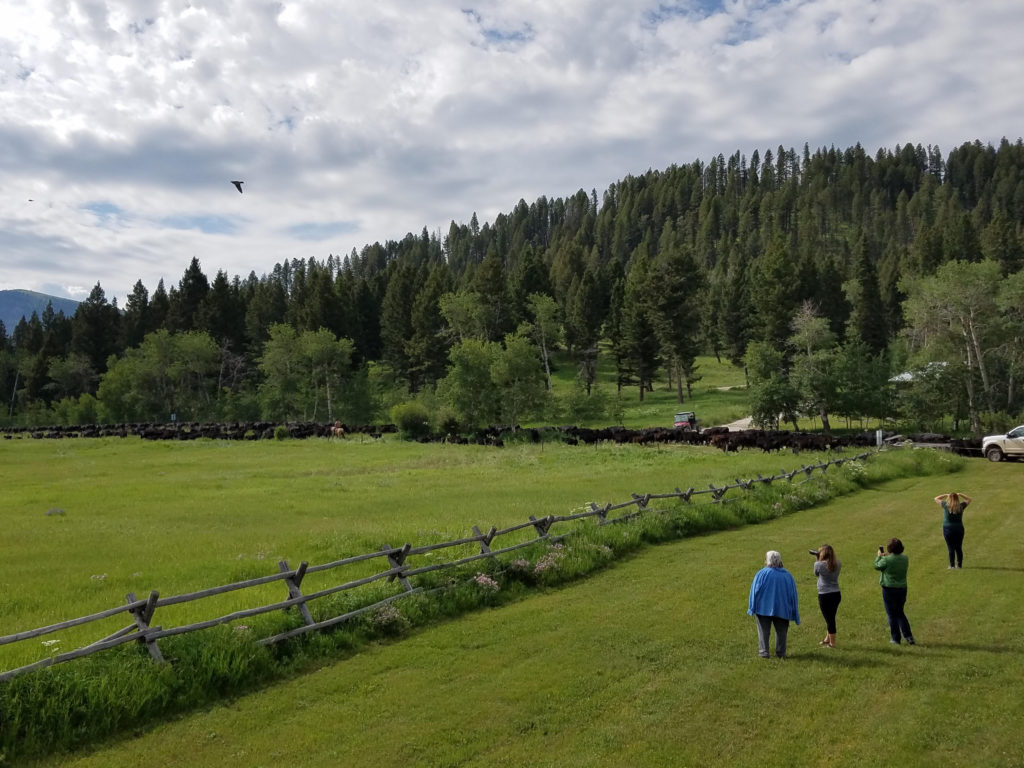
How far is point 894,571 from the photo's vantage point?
9.88 m

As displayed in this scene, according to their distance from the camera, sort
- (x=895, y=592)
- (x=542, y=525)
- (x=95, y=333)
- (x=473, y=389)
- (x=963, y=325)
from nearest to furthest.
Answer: (x=895, y=592) → (x=542, y=525) → (x=963, y=325) → (x=473, y=389) → (x=95, y=333)

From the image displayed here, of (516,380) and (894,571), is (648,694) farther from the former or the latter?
(516,380)

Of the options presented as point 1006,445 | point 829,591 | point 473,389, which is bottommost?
point 1006,445

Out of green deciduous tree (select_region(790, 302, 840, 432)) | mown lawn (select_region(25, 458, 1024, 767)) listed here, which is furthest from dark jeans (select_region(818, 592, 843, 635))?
green deciduous tree (select_region(790, 302, 840, 432))

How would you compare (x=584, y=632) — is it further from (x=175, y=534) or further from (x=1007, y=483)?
(x=1007, y=483)

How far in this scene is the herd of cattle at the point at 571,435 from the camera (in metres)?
40.3

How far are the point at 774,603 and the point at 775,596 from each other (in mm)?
95

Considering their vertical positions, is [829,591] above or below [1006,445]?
above

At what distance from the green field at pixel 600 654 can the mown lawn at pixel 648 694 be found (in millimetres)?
33

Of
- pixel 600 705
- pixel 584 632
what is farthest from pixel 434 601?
pixel 600 705

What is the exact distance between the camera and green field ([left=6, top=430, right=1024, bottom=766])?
7090 millimetres

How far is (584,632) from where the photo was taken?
35.0 feet

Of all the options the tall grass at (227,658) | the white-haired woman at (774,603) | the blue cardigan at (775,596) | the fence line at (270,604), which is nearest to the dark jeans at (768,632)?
the white-haired woman at (774,603)

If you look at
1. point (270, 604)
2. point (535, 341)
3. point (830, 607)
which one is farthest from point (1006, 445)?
point (535, 341)
